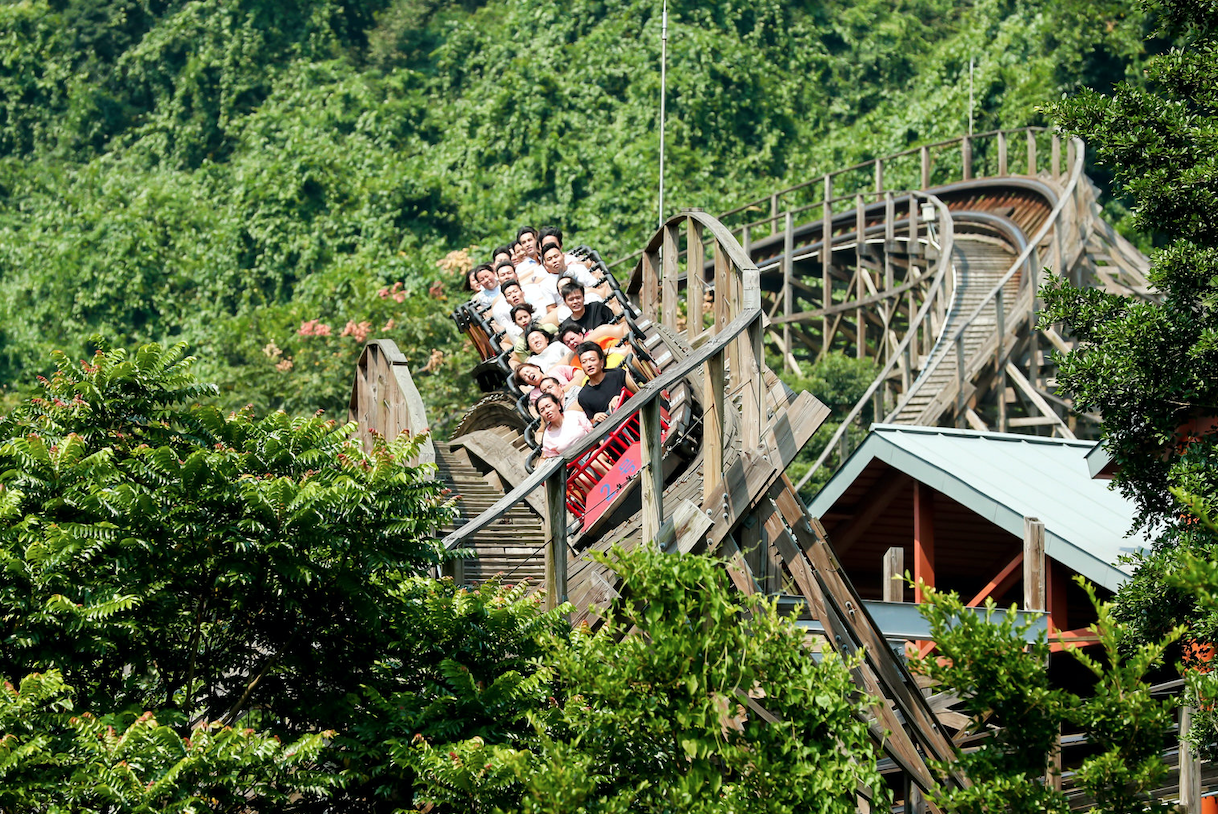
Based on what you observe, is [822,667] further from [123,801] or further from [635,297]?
[635,297]

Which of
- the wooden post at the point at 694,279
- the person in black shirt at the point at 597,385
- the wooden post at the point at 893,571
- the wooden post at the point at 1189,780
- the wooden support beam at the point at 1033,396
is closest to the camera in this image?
the wooden post at the point at 1189,780

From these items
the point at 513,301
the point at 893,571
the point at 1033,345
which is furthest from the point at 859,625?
the point at 1033,345

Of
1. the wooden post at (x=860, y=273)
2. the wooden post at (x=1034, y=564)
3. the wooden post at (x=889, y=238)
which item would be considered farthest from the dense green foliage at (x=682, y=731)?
the wooden post at (x=889, y=238)

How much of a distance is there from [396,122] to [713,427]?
31.6 metres

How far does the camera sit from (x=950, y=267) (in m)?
23.5

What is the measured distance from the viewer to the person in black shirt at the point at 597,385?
33.2 feet

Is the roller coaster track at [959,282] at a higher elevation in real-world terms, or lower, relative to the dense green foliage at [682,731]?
higher

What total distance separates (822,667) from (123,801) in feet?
8.11

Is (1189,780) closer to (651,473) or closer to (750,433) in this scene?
(750,433)

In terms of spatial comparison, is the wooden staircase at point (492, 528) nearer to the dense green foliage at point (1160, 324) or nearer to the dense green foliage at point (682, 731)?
the dense green foliage at point (682, 731)

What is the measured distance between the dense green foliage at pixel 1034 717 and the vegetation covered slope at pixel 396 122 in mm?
22839

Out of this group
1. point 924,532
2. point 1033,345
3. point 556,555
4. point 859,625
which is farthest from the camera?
point 1033,345

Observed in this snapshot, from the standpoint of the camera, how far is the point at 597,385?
10.2 metres

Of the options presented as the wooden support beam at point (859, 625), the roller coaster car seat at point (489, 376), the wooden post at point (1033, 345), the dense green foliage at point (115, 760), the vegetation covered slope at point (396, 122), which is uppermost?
the vegetation covered slope at point (396, 122)
